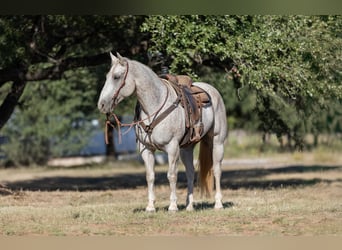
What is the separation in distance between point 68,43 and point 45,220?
30.4 feet

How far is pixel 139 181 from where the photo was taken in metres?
23.7

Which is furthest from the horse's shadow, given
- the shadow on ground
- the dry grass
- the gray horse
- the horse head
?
the shadow on ground

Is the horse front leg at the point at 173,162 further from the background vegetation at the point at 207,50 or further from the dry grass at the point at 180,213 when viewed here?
the background vegetation at the point at 207,50

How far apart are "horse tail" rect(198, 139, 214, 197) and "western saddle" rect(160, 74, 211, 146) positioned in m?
0.80

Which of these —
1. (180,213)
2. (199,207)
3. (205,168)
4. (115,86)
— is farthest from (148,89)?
(199,207)

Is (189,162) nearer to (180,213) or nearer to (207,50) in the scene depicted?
(180,213)

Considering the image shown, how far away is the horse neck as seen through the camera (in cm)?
1107

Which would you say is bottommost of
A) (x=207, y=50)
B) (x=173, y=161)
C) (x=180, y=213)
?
(x=180, y=213)

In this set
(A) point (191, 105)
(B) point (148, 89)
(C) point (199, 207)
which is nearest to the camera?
(B) point (148, 89)

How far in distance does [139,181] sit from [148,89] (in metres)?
12.8

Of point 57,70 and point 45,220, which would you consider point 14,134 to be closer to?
point 57,70

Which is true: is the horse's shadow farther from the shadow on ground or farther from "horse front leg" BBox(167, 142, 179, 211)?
the shadow on ground

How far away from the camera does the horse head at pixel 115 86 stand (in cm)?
1079

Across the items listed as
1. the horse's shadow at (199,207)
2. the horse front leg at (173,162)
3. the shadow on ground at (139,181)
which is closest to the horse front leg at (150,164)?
the horse front leg at (173,162)
